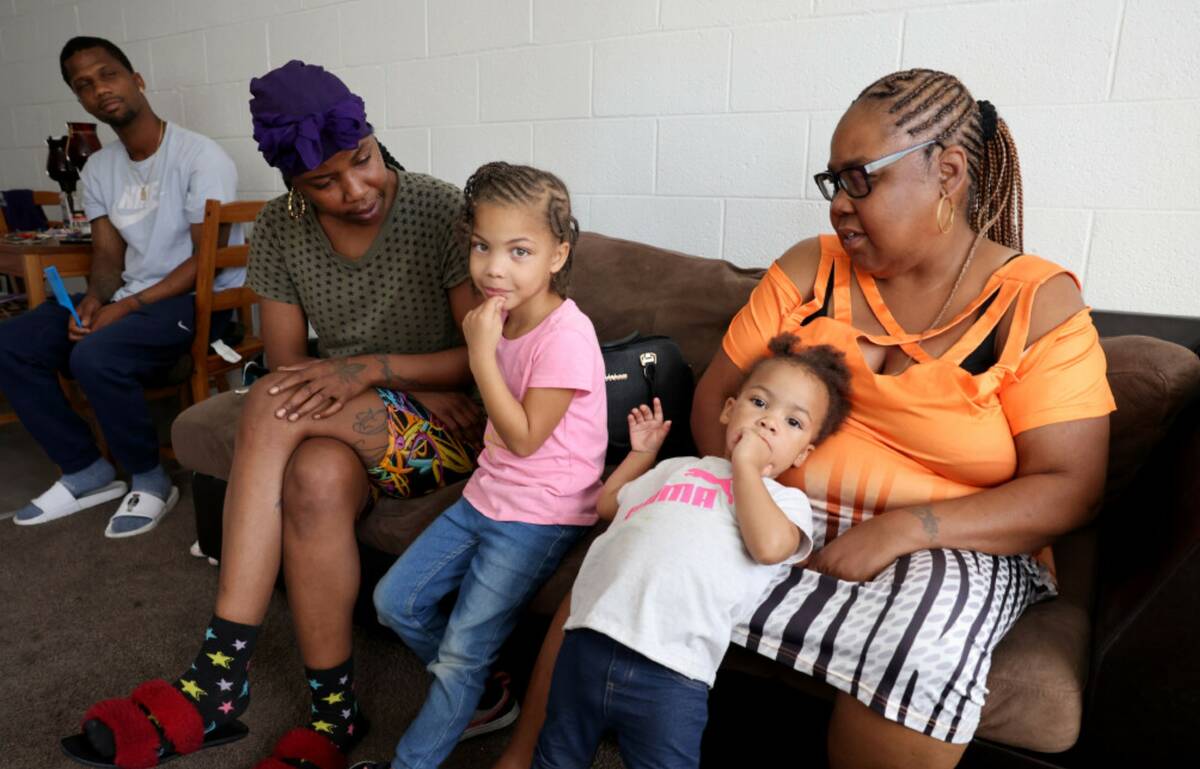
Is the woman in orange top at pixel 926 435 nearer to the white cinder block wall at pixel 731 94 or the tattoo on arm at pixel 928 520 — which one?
the tattoo on arm at pixel 928 520

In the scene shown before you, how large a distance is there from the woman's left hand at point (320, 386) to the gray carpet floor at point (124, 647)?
2.03 feet

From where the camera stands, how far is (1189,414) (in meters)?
1.32

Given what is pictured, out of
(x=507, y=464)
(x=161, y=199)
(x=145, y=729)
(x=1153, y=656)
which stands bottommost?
(x=145, y=729)

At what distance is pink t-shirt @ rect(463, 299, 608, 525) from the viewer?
1.33 metres

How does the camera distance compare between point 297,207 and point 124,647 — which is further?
point 124,647

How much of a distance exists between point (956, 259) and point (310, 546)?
1.25 metres

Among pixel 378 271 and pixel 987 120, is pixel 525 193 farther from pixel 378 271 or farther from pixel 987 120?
pixel 987 120

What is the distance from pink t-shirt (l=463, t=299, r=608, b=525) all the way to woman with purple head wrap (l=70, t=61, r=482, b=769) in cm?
29

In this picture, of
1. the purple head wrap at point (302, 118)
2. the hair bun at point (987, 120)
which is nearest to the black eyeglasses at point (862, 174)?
the hair bun at point (987, 120)

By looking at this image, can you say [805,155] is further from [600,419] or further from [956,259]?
[600,419]

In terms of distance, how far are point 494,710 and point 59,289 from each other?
1926 mm

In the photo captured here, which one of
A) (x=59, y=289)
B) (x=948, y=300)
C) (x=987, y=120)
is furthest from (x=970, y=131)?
(x=59, y=289)

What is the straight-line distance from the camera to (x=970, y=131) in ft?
4.32

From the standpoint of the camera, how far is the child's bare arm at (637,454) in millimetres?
1326
